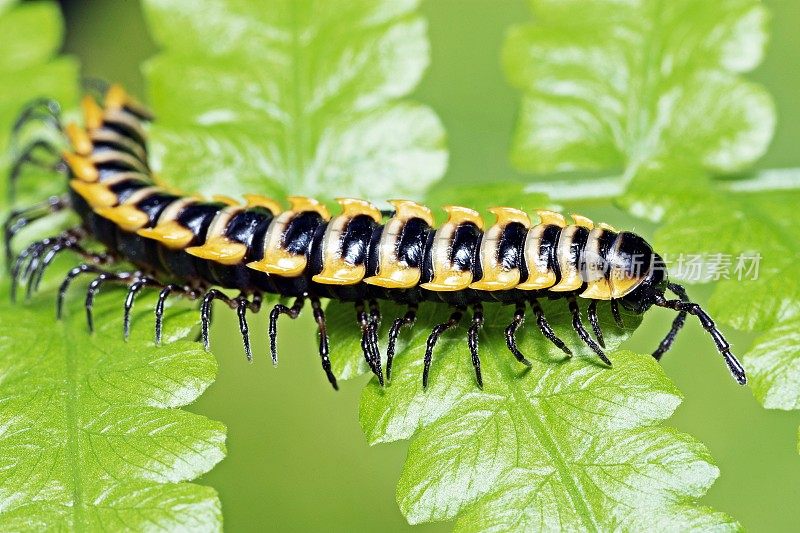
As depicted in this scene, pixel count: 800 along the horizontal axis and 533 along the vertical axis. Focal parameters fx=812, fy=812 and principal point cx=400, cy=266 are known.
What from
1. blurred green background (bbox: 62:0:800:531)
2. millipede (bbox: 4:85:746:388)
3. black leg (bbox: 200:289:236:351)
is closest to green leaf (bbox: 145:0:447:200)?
millipede (bbox: 4:85:746:388)

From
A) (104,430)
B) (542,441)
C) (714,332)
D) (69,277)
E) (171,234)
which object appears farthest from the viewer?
(69,277)

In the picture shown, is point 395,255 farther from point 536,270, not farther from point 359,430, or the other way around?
point 359,430

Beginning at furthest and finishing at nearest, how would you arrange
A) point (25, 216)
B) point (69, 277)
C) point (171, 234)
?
point (25, 216)
point (69, 277)
point (171, 234)

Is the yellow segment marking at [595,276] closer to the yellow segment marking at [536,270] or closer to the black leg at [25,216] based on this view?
the yellow segment marking at [536,270]

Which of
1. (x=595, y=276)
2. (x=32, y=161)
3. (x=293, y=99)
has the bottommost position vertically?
(x=595, y=276)

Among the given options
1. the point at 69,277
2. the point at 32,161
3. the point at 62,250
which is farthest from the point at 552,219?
the point at 32,161

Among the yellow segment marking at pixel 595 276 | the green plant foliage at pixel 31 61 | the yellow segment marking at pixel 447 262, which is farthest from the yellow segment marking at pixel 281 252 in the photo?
the green plant foliage at pixel 31 61
